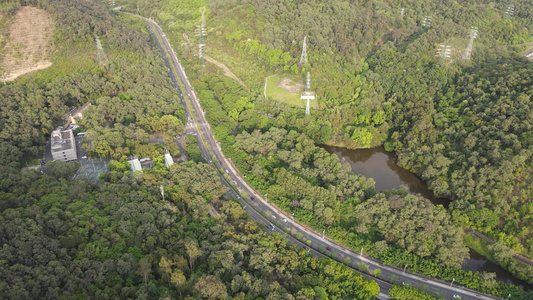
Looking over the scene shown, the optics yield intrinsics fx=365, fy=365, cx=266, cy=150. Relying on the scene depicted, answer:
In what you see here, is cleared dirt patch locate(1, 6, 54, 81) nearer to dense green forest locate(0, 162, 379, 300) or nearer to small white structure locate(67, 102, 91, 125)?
small white structure locate(67, 102, 91, 125)

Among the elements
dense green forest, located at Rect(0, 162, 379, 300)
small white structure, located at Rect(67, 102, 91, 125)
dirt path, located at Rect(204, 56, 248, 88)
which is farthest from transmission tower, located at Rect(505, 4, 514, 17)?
small white structure, located at Rect(67, 102, 91, 125)

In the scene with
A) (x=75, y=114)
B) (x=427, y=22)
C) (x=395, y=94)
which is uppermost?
(x=427, y=22)

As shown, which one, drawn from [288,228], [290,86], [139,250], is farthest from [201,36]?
[139,250]

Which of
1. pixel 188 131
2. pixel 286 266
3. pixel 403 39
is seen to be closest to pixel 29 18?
pixel 188 131

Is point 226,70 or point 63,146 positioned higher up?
point 226,70

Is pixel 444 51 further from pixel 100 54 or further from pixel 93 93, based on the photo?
pixel 93 93

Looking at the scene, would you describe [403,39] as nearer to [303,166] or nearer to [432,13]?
[432,13]

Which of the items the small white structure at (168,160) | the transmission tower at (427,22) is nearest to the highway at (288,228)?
the small white structure at (168,160)
